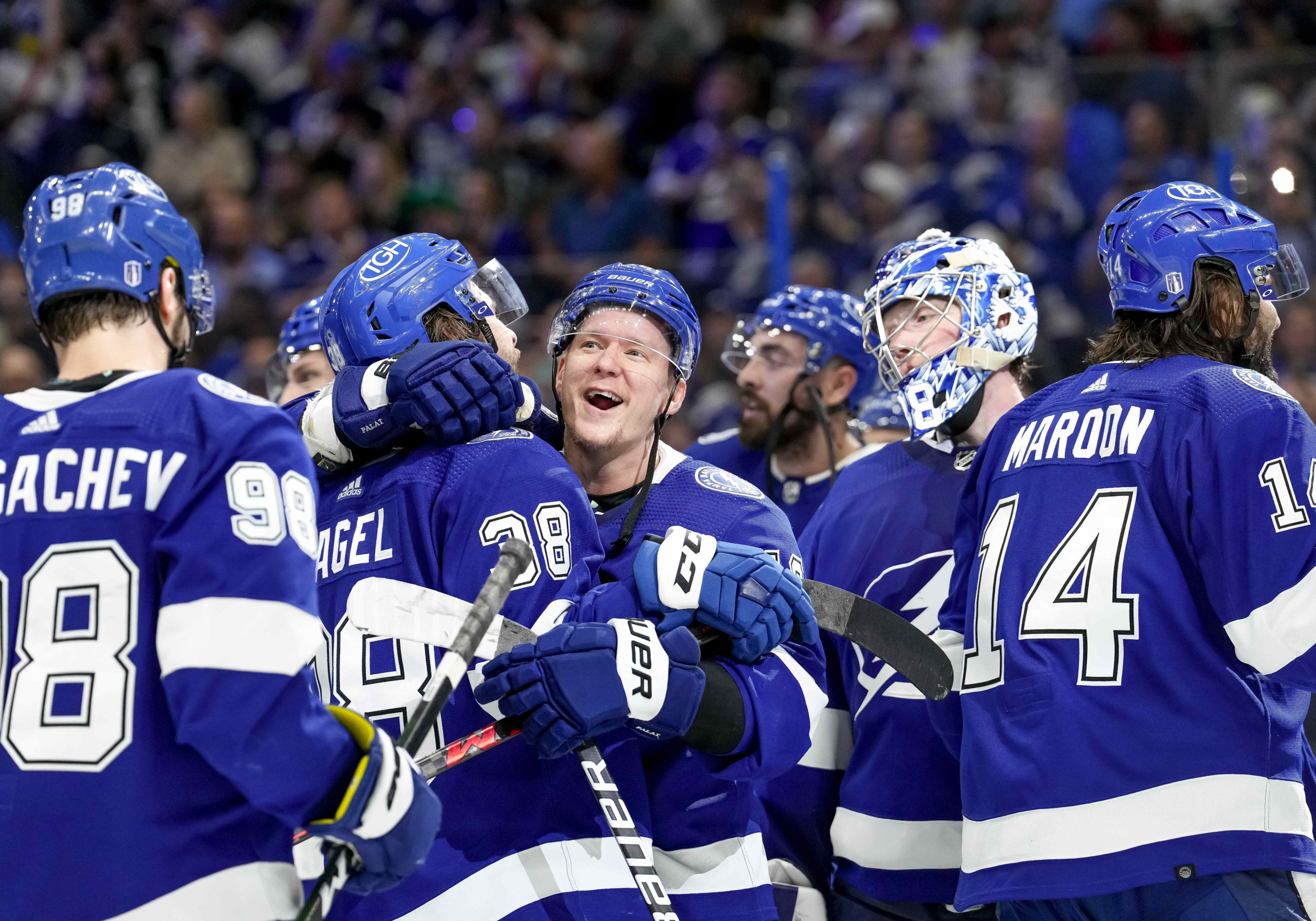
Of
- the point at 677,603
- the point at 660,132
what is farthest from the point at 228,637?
the point at 660,132

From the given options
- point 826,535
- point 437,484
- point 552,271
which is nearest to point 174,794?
point 437,484

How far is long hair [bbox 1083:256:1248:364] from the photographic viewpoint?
2.66 meters

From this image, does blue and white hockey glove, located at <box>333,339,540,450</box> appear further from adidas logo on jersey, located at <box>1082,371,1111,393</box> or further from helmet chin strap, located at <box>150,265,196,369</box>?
adidas logo on jersey, located at <box>1082,371,1111,393</box>

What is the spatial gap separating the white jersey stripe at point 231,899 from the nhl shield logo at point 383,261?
112 cm

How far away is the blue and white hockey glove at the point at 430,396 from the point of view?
2.40m

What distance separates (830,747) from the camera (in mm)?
3391

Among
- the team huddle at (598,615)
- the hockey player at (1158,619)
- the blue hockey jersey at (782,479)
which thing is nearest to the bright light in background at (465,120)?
the blue hockey jersey at (782,479)

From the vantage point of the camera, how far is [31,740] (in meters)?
1.93

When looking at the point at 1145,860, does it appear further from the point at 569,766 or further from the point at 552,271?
the point at 552,271

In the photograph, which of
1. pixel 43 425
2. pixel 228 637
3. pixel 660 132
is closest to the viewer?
pixel 228 637

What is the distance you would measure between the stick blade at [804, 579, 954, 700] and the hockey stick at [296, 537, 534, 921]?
75cm

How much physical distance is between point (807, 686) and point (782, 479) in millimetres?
1712

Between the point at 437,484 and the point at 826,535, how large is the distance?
3.95ft

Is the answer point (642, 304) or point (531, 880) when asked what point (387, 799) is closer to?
point (531, 880)
